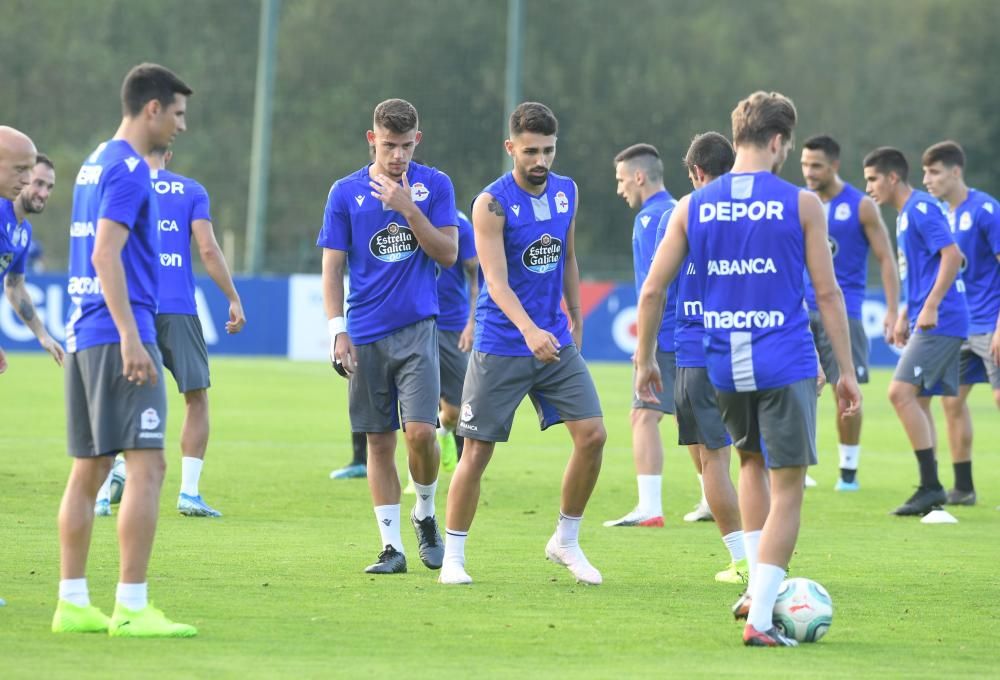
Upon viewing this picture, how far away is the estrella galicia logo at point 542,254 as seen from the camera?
809 cm

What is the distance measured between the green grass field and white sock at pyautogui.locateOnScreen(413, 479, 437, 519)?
0.92 feet

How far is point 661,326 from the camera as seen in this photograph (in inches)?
416

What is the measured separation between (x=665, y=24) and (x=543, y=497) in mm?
43876

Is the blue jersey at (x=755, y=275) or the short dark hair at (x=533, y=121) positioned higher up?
the short dark hair at (x=533, y=121)

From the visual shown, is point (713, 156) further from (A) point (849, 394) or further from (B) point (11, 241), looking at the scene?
(B) point (11, 241)

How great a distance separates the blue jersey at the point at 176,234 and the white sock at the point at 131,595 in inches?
159

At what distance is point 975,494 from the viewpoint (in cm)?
1225

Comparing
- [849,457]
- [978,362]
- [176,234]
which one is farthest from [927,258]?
[176,234]

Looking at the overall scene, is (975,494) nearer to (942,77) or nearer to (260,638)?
(260,638)

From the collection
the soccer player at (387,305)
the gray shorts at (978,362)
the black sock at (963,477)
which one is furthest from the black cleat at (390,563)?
the gray shorts at (978,362)

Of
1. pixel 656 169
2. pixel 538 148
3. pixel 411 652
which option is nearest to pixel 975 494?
pixel 656 169

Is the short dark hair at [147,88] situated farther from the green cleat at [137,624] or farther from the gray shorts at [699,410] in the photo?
the gray shorts at [699,410]

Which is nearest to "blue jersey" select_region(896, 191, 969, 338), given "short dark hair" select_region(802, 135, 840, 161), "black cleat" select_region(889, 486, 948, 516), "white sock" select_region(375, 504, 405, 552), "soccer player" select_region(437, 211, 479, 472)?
"short dark hair" select_region(802, 135, 840, 161)

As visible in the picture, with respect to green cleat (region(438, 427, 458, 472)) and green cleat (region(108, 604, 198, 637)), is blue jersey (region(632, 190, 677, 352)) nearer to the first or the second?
green cleat (region(438, 427, 458, 472))
